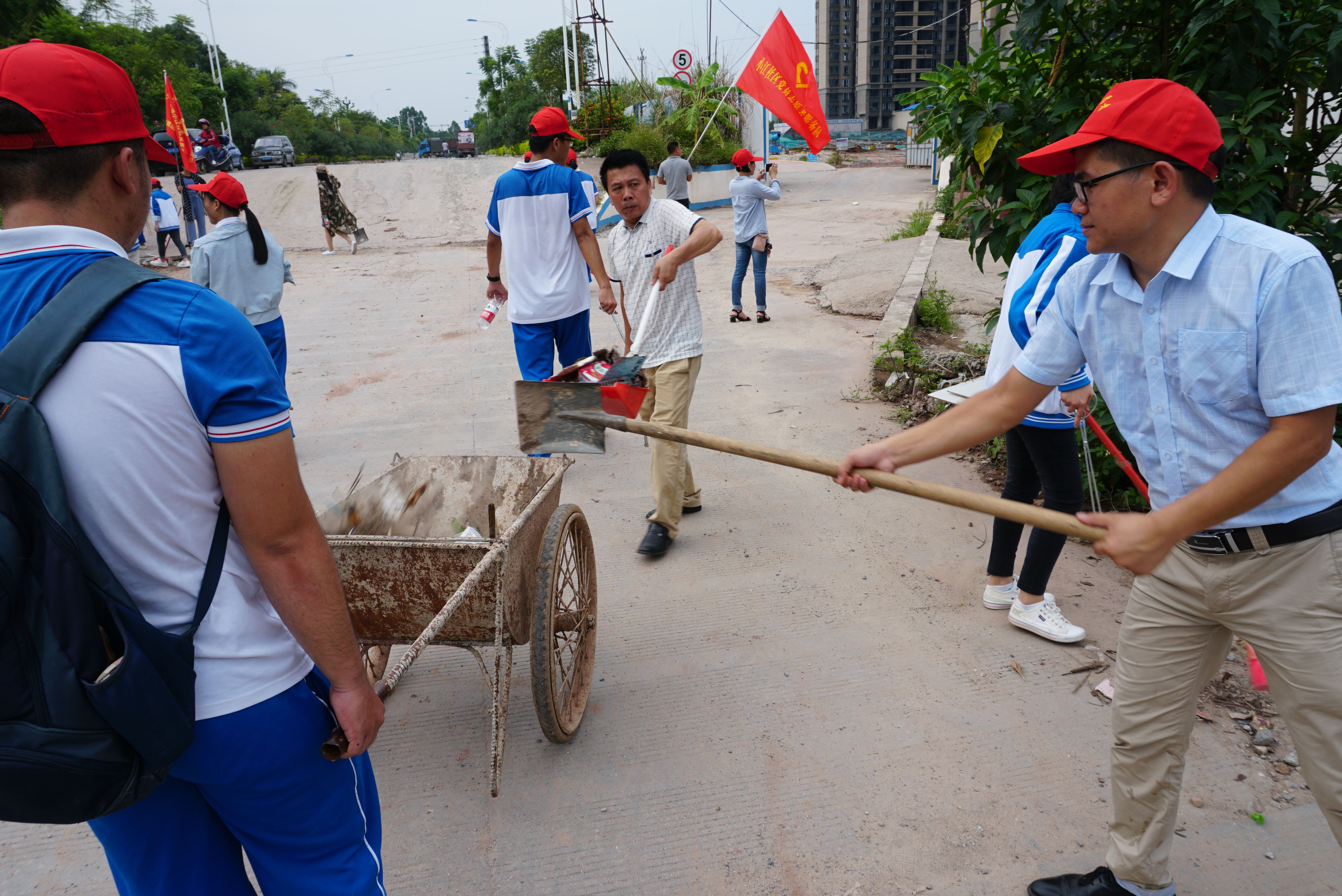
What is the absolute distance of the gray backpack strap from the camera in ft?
3.70

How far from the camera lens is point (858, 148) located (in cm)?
4931

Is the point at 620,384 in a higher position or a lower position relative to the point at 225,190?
lower

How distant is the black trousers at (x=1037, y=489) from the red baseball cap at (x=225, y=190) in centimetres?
471

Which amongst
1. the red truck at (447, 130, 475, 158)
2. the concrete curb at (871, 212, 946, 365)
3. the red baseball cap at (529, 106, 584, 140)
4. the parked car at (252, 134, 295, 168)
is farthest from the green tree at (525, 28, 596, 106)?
the red baseball cap at (529, 106, 584, 140)

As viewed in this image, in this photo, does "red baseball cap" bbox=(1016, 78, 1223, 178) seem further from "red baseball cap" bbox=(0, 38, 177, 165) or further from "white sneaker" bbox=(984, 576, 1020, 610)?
"white sneaker" bbox=(984, 576, 1020, 610)

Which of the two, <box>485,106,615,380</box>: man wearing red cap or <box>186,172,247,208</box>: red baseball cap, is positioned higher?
<box>186,172,247,208</box>: red baseball cap

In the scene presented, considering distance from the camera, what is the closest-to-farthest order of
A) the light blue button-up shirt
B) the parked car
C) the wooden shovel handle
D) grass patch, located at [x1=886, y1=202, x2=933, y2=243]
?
the light blue button-up shirt
the wooden shovel handle
grass patch, located at [x1=886, y1=202, x2=933, y2=243]
the parked car

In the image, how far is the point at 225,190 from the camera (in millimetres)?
5102

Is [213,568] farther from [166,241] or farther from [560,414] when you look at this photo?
[166,241]

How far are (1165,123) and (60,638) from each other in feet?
7.28

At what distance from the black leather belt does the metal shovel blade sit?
1.75m

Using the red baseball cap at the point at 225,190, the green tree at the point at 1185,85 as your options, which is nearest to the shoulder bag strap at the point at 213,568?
the green tree at the point at 1185,85

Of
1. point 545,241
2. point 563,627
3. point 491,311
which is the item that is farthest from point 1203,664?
point 491,311

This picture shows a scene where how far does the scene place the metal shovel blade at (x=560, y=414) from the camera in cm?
279
